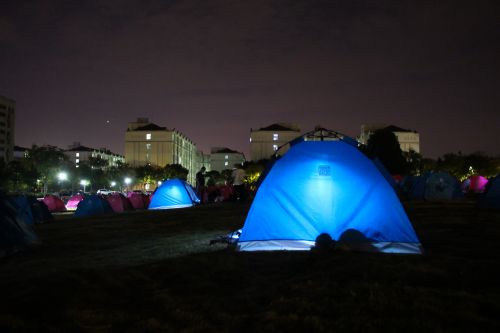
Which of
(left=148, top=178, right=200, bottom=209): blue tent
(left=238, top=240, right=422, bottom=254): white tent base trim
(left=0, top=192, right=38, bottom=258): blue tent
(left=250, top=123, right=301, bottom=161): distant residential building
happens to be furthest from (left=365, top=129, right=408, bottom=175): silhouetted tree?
(left=250, top=123, right=301, bottom=161): distant residential building

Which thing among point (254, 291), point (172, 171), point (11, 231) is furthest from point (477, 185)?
point (172, 171)

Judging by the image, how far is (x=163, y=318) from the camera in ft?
14.4

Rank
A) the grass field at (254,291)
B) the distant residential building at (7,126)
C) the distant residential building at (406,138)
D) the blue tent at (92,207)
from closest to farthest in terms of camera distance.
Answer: the grass field at (254,291) < the blue tent at (92,207) < the distant residential building at (7,126) < the distant residential building at (406,138)

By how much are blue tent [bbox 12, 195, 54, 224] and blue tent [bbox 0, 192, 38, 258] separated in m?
6.01

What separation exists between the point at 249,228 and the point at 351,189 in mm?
2218

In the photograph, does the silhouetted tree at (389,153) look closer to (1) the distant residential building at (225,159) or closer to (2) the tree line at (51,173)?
(2) the tree line at (51,173)

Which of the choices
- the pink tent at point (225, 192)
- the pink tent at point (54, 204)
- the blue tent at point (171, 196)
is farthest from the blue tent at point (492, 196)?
the pink tent at point (54, 204)

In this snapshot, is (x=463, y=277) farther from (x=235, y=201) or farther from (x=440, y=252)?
(x=235, y=201)

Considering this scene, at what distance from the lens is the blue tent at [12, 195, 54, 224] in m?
15.7

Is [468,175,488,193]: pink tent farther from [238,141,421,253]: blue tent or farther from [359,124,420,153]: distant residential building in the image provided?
[359,124,420,153]: distant residential building

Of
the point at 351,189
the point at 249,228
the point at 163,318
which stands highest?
the point at 351,189

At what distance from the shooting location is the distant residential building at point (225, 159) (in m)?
149

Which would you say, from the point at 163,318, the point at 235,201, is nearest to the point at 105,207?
the point at 235,201

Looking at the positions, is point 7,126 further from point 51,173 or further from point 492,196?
point 492,196
